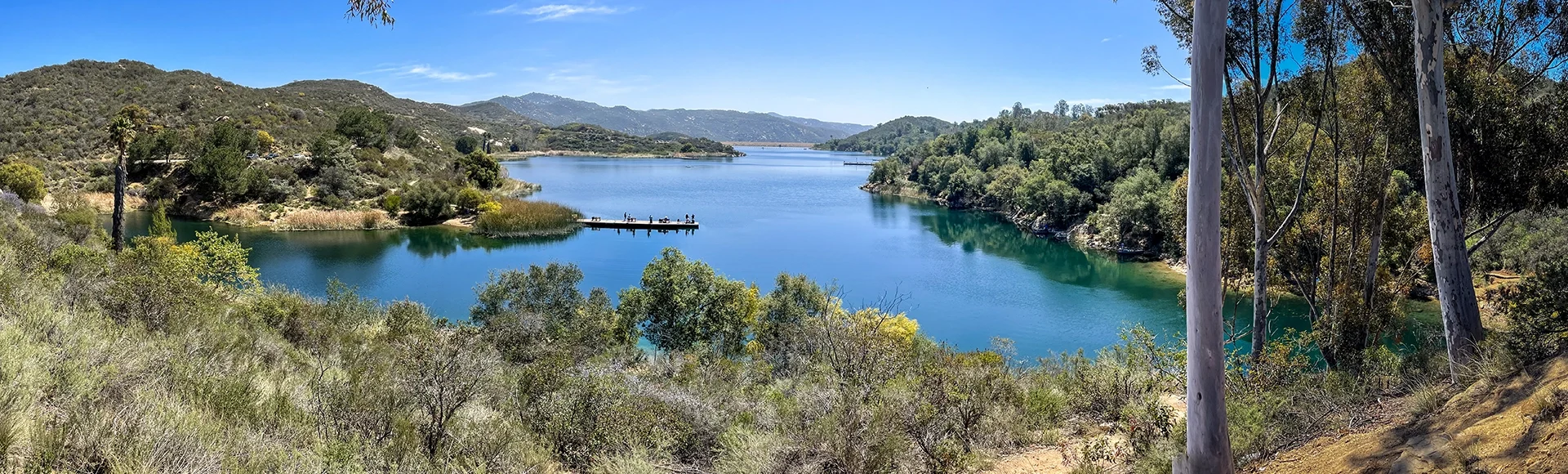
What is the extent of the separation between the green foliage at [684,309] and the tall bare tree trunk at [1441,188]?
1215 centimetres

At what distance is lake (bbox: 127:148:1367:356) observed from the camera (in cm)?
2423

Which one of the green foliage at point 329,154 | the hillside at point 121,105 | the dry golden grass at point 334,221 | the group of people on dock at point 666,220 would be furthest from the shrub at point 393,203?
the group of people on dock at point 666,220

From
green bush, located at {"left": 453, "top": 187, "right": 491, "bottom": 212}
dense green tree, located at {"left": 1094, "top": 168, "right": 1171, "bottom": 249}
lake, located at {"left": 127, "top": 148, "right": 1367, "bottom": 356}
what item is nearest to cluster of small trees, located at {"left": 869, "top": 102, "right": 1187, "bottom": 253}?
dense green tree, located at {"left": 1094, "top": 168, "right": 1171, "bottom": 249}

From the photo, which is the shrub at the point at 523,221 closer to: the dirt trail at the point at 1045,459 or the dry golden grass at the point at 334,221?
the dry golden grass at the point at 334,221

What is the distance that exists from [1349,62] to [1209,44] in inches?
345

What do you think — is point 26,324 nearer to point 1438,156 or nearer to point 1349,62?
point 1438,156

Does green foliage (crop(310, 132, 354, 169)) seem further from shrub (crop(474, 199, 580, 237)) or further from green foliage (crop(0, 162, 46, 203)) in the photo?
green foliage (crop(0, 162, 46, 203))

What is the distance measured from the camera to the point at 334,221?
40.4 meters

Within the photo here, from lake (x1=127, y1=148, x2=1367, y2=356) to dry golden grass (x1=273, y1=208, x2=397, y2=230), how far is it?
3.78ft

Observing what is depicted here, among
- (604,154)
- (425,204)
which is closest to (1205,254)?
(425,204)

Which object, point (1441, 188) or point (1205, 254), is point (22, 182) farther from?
point (1441, 188)

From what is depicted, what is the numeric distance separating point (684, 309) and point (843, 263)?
18595 mm

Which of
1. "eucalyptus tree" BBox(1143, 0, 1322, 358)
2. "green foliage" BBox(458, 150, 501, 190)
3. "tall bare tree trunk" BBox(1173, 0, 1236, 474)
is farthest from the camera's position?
"green foliage" BBox(458, 150, 501, 190)

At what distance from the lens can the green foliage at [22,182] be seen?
99.6 feet
